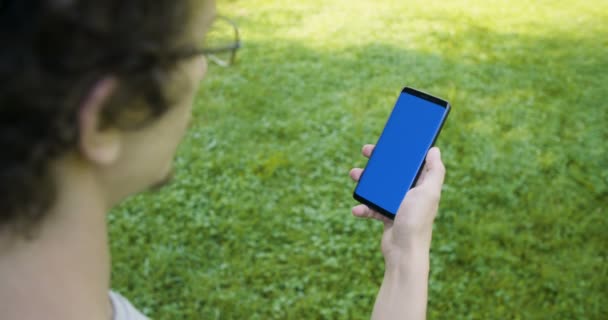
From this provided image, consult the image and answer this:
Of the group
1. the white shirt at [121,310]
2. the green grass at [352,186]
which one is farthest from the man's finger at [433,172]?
the green grass at [352,186]

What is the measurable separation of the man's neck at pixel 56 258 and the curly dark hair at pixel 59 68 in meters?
0.03

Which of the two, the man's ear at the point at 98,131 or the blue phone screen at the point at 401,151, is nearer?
the man's ear at the point at 98,131

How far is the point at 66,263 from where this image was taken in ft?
2.59

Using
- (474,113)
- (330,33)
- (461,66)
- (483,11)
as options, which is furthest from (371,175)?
(483,11)

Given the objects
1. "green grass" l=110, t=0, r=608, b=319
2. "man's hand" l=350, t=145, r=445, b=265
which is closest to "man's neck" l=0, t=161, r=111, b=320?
"man's hand" l=350, t=145, r=445, b=265

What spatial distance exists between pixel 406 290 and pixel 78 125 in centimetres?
89

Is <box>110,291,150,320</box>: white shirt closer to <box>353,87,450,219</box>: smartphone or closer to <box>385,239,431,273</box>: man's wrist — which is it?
<box>385,239,431,273</box>: man's wrist

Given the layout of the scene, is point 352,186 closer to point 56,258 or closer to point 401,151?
point 401,151

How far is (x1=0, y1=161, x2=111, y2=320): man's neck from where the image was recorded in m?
0.76

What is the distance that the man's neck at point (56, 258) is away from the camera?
762 mm

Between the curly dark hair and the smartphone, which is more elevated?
the curly dark hair

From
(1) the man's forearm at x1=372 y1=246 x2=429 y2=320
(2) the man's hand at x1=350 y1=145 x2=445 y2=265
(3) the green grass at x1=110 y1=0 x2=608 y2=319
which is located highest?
(2) the man's hand at x1=350 y1=145 x2=445 y2=265

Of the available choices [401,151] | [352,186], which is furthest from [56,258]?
[352,186]

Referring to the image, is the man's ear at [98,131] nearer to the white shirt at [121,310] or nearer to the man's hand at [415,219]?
the white shirt at [121,310]
